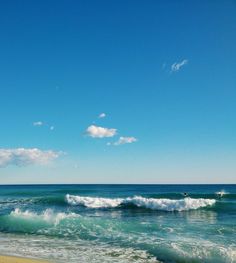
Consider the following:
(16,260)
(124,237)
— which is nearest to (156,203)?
(124,237)

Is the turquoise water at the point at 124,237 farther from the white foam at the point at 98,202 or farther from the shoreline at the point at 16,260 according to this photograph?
the white foam at the point at 98,202

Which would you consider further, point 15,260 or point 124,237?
point 124,237

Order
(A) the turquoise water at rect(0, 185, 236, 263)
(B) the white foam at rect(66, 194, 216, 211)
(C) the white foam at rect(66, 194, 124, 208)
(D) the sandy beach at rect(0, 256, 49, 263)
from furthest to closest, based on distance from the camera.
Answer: (C) the white foam at rect(66, 194, 124, 208) → (B) the white foam at rect(66, 194, 216, 211) → (A) the turquoise water at rect(0, 185, 236, 263) → (D) the sandy beach at rect(0, 256, 49, 263)

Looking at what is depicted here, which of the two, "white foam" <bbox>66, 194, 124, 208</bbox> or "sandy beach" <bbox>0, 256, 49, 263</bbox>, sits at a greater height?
"white foam" <bbox>66, 194, 124, 208</bbox>

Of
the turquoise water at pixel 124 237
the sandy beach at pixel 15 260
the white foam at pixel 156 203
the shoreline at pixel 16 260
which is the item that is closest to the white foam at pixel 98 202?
the white foam at pixel 156 203

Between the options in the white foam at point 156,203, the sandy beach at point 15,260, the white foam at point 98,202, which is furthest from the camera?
the white foam at point 98,202

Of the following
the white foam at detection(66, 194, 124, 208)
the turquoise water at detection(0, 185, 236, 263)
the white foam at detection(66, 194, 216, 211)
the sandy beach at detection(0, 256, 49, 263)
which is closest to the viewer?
the sandy beach at detection(0, 256, 49, 263)

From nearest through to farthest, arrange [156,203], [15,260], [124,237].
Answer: [15,260] → [124,237] → [156,203]

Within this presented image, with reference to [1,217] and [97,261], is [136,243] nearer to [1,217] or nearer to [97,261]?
[97,261]

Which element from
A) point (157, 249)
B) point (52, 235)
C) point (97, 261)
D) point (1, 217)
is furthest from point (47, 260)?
point (1, 217)

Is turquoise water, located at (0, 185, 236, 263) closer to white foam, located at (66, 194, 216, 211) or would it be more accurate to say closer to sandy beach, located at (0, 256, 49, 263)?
sandy beach, located at (0, 256, 49, 263)

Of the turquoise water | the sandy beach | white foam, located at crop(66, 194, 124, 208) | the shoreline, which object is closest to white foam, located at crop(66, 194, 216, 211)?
white foam, located at crop(66, 194, 124, 208)

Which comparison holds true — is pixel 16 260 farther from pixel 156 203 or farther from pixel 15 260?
pixel 156 203

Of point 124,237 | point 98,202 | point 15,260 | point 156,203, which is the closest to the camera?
point 15,260
